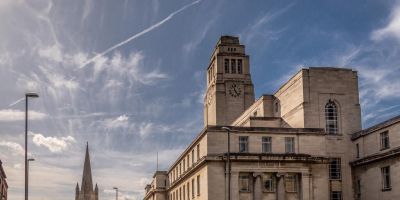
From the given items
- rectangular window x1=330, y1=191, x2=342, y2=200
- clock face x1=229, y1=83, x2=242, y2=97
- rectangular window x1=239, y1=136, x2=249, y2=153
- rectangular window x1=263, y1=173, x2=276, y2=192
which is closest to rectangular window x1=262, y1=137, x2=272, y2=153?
rectangular window x1=239, y1=136, x2=249, y2=153

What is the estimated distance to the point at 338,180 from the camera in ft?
212

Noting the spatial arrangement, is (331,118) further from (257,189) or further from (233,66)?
(233,66)

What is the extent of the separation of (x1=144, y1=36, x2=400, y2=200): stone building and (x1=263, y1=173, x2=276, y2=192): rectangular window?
0.02 meters

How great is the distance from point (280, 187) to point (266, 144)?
15.5ft

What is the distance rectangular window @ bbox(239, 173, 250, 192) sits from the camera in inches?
2350

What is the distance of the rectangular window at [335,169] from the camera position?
6488 centimetres

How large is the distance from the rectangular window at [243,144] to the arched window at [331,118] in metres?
10.8

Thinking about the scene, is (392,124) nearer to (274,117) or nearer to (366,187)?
(366,187)

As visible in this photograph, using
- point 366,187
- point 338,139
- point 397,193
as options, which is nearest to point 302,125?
point 338,139

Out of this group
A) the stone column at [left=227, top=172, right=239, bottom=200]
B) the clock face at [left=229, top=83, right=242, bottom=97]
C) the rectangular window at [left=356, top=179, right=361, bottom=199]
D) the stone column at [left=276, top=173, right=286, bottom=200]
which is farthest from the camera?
the clock face at [left=229, top=83, right=242, bottom=97]

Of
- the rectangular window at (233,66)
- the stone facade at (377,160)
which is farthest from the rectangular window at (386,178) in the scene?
the rectangular window at (233,66)

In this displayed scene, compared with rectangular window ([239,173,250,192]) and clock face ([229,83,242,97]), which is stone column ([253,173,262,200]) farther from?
clock face ([229,83,242,97])

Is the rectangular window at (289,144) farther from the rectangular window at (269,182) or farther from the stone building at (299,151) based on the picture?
the rectangular window at (269,182)

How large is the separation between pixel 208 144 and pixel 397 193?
1885 centimetres
